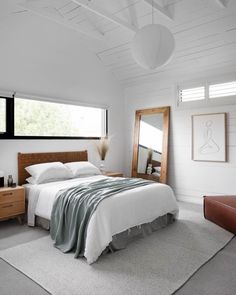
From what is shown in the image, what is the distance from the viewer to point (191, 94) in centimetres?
498

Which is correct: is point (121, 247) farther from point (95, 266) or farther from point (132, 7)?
point (132, 7)

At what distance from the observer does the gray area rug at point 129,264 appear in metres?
2.14

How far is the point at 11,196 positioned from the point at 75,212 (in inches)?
48.0

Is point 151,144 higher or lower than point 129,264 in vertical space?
higher

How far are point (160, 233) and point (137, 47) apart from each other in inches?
92.2

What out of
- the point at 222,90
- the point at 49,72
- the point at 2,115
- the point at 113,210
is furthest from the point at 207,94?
the point at 2,115

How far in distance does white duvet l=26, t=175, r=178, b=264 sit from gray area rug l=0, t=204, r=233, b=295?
0.76ft

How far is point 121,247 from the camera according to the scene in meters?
2.88

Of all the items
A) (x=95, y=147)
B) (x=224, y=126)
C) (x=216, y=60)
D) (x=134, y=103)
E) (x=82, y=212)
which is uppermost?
(x=216, y=60)

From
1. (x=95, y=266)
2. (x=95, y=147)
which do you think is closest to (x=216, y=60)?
(x=95, y=147)

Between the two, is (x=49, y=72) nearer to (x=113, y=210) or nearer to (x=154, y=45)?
(x=154, y=45)

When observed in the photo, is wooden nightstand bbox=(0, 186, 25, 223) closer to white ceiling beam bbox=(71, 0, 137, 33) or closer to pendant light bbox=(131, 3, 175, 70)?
pendant light bbox=(131, 3, 175, 70)

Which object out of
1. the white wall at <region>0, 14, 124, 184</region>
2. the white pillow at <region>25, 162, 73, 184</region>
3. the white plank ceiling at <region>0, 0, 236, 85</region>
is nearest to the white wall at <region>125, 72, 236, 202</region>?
the white plank ceiling at <region>0, 0, 236, 85</region>

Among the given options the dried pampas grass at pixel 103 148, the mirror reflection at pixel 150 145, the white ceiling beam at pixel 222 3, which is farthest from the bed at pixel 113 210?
the white ceiling beam at pixel 222 3
